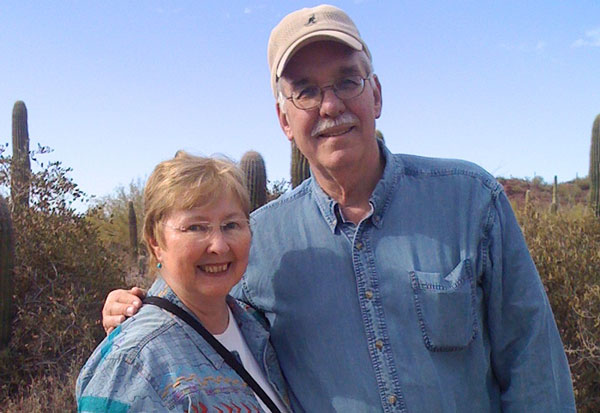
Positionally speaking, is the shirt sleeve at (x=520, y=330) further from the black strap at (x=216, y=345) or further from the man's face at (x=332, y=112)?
the black strap at (x=216, y=345)

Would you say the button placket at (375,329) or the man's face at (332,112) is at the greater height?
the man's face at (332,112)

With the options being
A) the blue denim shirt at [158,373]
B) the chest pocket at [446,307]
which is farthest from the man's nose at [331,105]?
the blue denim shirt at [158,373]

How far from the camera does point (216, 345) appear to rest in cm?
219

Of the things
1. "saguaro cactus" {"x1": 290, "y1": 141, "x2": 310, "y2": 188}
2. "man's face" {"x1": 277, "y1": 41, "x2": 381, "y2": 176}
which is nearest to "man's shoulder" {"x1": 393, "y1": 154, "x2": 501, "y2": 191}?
"man's face" {"x1": 277, "y1": 41, "x2": 381, "y2": 176}

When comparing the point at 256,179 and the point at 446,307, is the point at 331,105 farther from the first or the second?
the point at 256,179

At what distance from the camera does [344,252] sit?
7.95 ft

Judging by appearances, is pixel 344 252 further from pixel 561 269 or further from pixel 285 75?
pixel 561 269

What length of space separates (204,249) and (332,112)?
73 centimetres

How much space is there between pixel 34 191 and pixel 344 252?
8.53 metres

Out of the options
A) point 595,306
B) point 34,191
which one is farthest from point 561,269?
point 34,191

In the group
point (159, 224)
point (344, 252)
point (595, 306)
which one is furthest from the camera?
point (595, 306)

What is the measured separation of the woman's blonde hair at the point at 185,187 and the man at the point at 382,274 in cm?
31

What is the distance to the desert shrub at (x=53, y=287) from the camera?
7.85 meters

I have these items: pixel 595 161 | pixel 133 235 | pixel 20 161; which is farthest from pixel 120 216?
pixel 595 161
